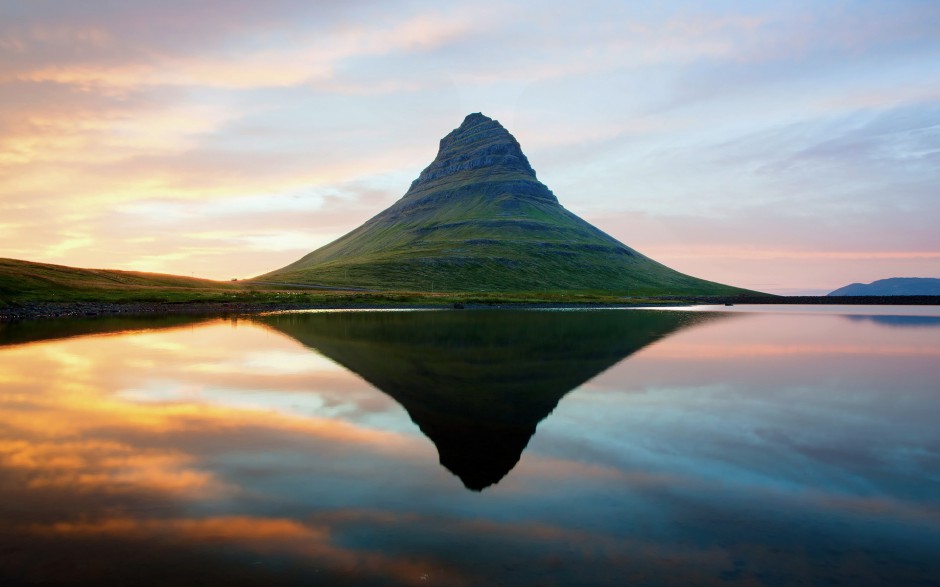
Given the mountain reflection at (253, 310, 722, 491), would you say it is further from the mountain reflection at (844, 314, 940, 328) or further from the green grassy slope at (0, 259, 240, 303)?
the green grassy slope at (0, 259, 240, 303)

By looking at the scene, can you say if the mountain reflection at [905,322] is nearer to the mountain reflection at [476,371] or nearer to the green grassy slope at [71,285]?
the mountain reflection at [476,371]

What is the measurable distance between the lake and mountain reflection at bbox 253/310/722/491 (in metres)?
0.22

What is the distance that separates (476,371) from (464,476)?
18689 millimetres

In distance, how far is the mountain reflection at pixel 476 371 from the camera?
18.3 m

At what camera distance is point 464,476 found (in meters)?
15.1

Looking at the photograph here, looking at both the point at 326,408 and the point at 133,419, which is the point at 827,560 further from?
the point at 133,419

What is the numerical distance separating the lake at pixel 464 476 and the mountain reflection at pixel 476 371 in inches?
8.5

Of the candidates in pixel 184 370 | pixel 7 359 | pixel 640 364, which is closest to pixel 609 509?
pixel 640 364

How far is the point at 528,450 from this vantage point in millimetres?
17594

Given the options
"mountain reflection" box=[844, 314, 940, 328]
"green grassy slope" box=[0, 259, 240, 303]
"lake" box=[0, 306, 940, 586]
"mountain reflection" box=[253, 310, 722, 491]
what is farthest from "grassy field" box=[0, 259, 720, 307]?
"lake" box=[0, 306, 940, 586]

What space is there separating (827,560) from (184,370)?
33502 mm

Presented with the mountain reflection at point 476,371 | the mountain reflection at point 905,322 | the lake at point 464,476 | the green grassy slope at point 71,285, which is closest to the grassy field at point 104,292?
the green grassy slope at point 71,285

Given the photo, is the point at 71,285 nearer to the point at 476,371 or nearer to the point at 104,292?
the point at 104,292

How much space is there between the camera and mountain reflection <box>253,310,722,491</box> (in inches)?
719
